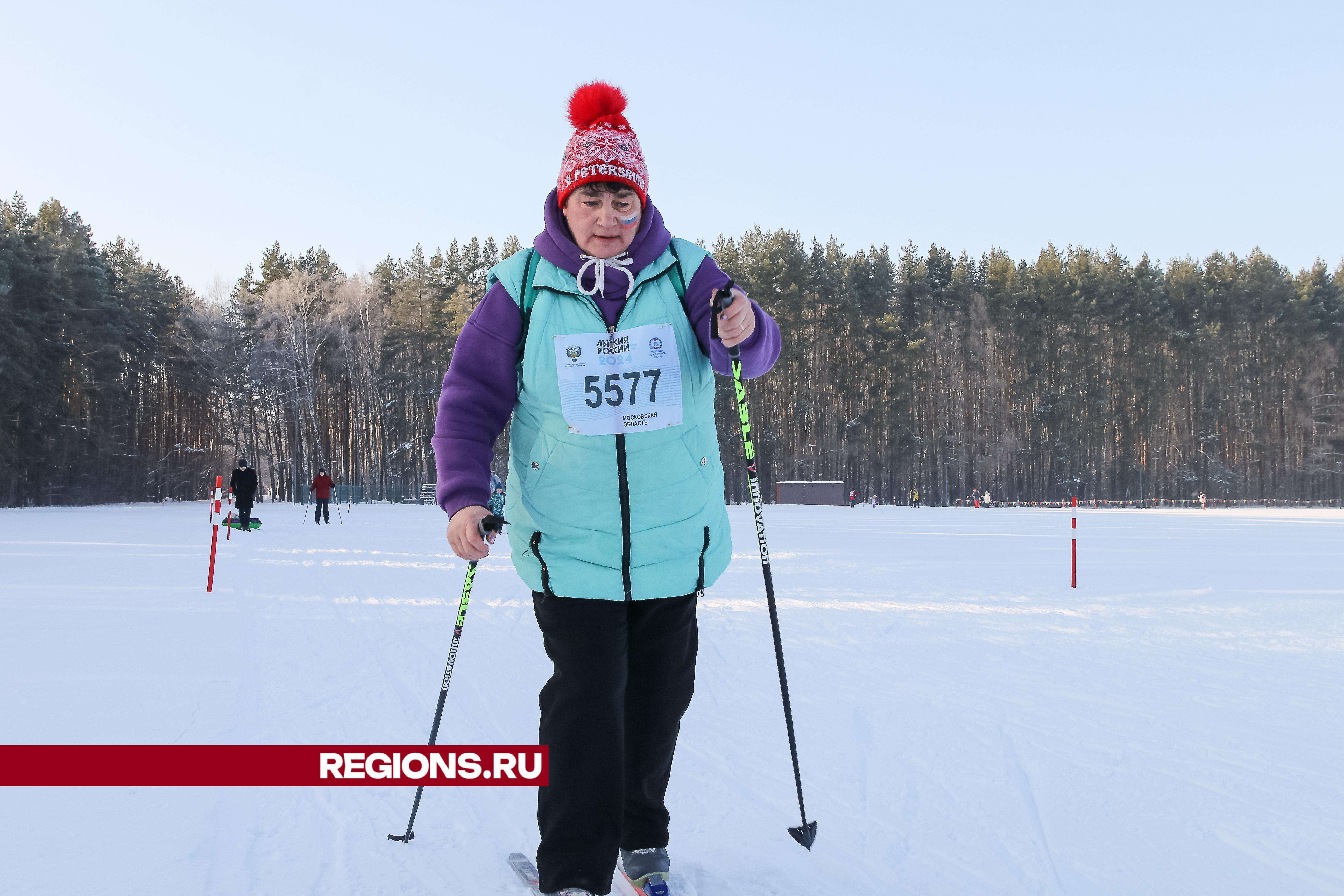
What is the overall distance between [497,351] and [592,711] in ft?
3.01

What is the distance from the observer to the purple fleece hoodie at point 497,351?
2.05m

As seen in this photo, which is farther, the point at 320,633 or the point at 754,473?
the point at 320,633

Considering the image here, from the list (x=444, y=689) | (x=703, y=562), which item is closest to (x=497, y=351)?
(x=703, y=562)

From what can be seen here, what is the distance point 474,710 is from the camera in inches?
146

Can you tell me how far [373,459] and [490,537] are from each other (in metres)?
48.5

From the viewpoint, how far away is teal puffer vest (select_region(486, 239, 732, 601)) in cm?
198

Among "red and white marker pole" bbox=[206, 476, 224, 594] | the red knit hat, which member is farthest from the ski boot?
"red and white marker pole" bbox=[206, 476, 224, 594]

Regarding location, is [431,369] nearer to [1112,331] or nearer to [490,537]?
[1112,331]

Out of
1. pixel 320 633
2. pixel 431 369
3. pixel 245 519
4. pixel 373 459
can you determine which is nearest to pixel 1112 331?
pixel 431 369

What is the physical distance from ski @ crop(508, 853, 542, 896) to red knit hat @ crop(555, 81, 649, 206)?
68.0 inches

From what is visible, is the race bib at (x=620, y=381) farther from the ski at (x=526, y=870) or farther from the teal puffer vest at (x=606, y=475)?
the ski at (x=526, y=870)

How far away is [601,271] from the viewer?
6.68 ft

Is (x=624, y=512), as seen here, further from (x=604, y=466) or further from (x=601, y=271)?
(x=601, y=271)

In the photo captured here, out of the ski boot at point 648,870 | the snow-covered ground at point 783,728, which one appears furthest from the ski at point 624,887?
the snow-covered ground at point 783,728
